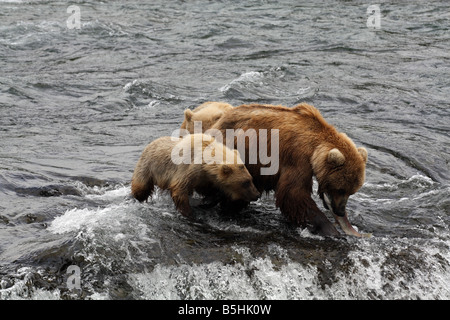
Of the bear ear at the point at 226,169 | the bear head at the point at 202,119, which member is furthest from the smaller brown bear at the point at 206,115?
the bear ear at the point at 226,169

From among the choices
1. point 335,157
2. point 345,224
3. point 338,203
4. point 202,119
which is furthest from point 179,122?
point 335,157

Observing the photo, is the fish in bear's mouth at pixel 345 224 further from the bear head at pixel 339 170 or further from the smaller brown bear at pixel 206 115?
the smaller brown bear at pixel 206 115

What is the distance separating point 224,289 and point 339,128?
220 inches

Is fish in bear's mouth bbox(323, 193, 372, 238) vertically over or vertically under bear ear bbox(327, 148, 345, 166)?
under

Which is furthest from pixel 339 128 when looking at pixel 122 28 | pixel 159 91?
pixel 122 28

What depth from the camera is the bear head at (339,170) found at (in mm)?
6125

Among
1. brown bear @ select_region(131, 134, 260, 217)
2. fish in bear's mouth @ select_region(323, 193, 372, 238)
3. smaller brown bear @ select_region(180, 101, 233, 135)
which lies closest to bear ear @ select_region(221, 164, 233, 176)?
brown bear @ select_region(131, 134, 260, 217)

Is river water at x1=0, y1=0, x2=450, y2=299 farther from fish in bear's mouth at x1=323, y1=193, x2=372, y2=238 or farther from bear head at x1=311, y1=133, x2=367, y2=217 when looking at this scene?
bear head at x1=311, y1=133, x2=367, y2=217

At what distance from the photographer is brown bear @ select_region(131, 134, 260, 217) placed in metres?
6.59

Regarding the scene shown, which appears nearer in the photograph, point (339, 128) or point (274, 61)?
point (339, 128)

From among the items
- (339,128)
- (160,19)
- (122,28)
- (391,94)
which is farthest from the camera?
(160,19)

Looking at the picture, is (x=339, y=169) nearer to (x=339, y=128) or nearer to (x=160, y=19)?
(x=339, y=128)

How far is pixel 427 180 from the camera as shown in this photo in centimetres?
822

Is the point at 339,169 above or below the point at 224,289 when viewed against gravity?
above
